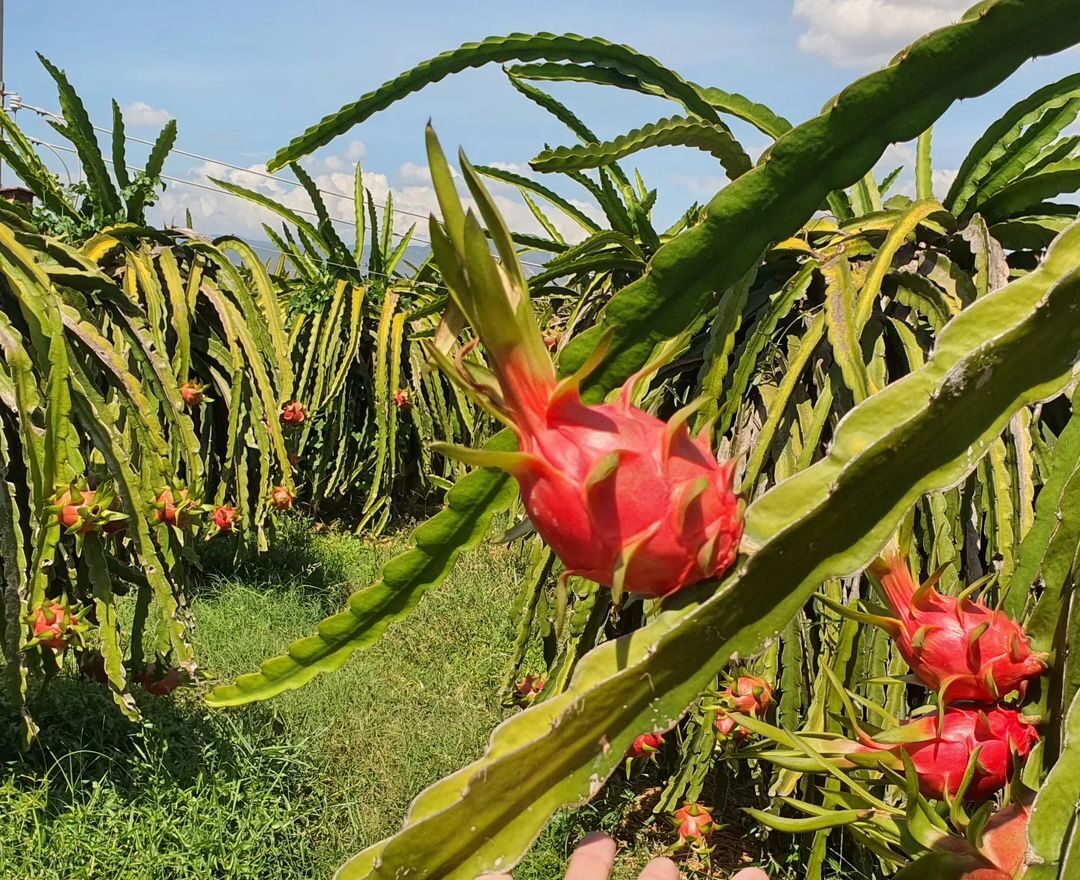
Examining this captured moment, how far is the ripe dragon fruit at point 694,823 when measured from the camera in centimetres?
178

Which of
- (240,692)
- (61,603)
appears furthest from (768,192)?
(61,603)

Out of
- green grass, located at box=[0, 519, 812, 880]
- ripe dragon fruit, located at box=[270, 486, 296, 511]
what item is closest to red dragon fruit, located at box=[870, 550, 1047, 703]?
green grass, located at box=[0, 519, 812, 880]

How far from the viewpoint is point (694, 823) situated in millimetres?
1784

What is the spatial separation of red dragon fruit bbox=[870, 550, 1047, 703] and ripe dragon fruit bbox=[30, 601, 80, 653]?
4.89ft

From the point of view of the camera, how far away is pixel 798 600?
52 centimetres

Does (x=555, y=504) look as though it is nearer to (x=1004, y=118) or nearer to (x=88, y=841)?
(x=1004, y=118)

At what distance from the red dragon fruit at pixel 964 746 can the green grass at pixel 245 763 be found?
1.85 metres

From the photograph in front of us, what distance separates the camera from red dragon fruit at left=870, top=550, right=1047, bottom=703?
61cm

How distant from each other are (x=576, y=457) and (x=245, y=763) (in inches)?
88.0

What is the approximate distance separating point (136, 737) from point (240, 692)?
6.44 feet

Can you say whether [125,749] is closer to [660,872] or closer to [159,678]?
[159,678]

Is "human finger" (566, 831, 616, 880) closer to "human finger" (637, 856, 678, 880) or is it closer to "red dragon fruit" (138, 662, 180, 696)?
"human finger" (637, 856, 678, 880)

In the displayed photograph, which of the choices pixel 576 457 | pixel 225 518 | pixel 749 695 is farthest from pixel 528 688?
pixel 576 457

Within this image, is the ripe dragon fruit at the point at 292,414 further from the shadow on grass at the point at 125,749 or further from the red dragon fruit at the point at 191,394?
the shadow on grass at the point at 125,749
